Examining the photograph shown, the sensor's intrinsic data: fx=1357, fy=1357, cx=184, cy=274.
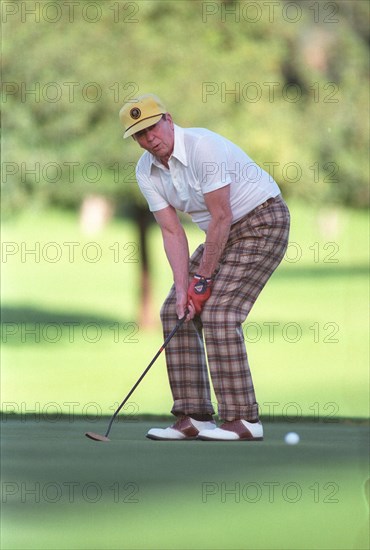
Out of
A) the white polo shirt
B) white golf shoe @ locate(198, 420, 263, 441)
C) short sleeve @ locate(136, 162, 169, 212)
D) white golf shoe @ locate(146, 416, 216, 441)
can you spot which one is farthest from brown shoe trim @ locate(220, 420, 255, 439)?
short sleeve @ locate(136, 162, 169, 212)

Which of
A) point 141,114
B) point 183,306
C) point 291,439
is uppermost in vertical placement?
point 141,114

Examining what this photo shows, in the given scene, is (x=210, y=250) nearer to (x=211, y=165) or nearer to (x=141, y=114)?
(x=211, y=165)

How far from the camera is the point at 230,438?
5.12 metres

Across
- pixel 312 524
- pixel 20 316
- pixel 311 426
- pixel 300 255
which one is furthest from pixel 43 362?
pixel 312 524

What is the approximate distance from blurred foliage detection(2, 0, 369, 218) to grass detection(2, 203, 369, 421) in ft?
4.88

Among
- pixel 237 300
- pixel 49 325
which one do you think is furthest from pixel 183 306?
pixel 49 325

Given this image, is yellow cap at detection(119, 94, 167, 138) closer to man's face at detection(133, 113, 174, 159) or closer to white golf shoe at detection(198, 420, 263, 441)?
man's face at detection(133, 113, 174, 159)

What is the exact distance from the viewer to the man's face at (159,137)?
495 centimetres

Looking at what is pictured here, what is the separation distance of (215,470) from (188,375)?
0.70 m

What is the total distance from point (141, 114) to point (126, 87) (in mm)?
8076

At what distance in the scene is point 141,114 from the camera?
4.88 metres

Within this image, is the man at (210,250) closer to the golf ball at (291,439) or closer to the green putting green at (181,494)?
the green putting green at (181,494)

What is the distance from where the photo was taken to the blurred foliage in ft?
41.4

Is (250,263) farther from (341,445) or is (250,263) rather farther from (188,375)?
(341,445)
